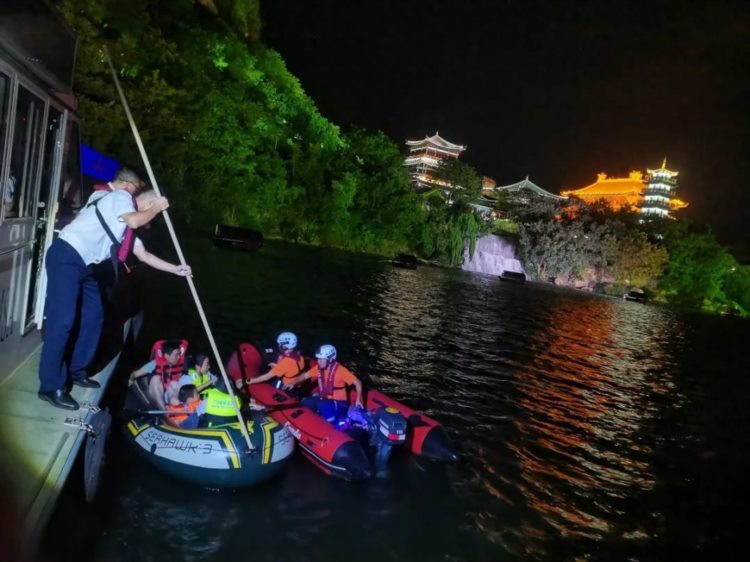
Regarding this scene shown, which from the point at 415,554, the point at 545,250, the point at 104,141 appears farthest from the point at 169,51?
the point at 545,250

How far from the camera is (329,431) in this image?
7035mm

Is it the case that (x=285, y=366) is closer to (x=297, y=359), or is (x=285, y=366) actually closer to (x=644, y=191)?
(x=297, y=359)

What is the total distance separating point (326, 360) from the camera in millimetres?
8055

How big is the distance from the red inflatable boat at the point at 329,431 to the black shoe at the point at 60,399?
292cm

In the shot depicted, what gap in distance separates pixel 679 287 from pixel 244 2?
58623 millimetres

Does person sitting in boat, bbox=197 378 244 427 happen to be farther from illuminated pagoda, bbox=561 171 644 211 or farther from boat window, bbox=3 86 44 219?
illuminated pagoda, bbox=561 171 644 211

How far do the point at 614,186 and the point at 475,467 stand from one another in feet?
429

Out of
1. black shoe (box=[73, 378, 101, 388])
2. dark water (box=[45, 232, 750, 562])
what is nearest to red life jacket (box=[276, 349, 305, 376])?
dark water (box=[45, 232, 750, 562])

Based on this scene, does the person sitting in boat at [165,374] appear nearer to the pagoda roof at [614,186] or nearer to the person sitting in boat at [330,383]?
the person sitting in boat at [330,383]

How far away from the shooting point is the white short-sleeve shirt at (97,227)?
4.93 meters

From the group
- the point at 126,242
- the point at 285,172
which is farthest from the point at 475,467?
the point at 285,172

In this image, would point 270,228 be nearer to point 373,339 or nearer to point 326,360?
point 373,339

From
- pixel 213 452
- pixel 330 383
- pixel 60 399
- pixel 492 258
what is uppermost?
pixel 492 258

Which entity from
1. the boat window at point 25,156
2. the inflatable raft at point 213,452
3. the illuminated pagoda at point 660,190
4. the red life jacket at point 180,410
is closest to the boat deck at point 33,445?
the inflatable raft at point 213,452
